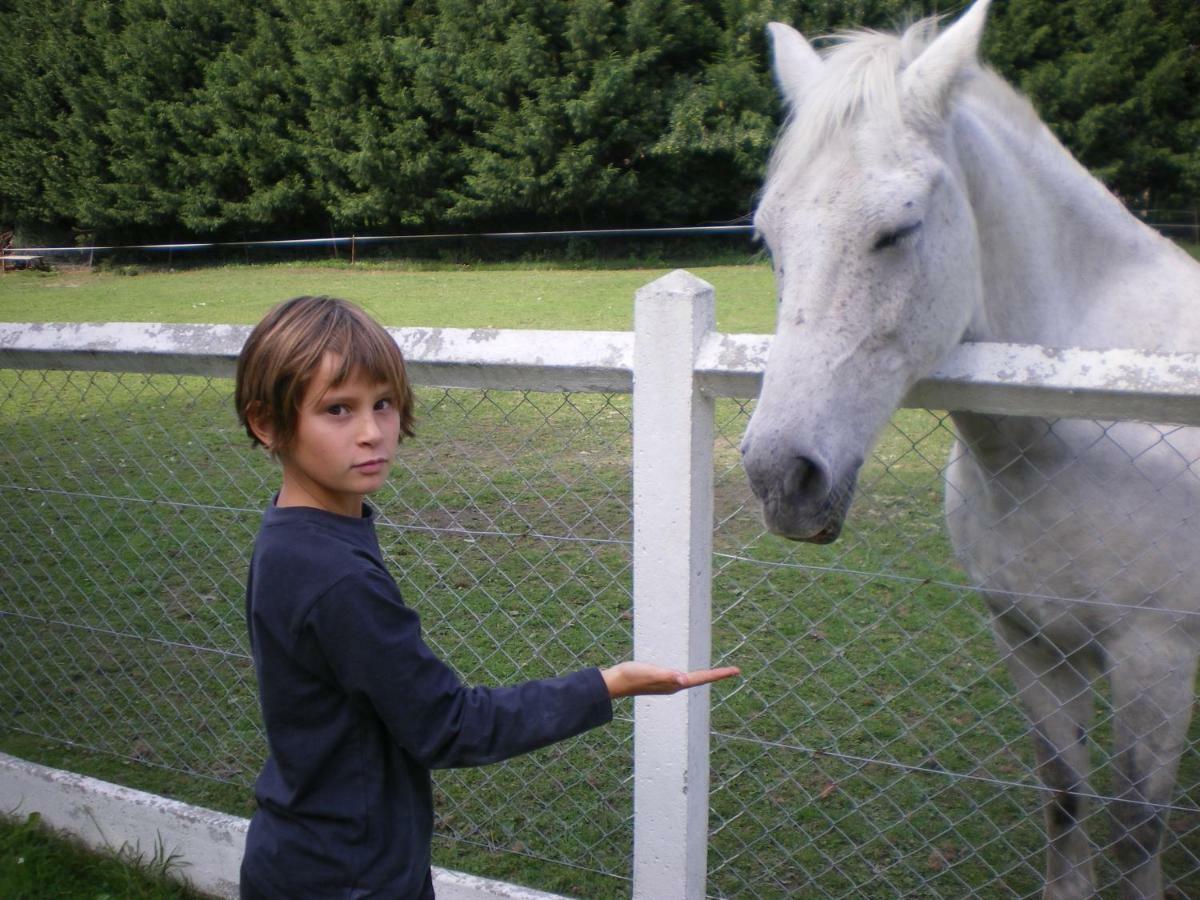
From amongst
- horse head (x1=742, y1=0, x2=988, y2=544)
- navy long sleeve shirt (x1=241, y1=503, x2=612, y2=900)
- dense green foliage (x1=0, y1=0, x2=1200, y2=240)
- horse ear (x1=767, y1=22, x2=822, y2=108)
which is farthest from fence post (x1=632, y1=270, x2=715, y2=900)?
dense green foliage (x1=0, y1=0, x2=1200, y2=240)

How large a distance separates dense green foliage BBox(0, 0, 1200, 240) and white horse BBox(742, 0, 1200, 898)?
65.2 ft

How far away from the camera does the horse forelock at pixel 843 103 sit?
6.07 feet

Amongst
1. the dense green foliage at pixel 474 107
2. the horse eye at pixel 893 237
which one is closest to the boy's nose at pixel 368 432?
the horse eye at pixel 893 237

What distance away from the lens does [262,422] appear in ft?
4.66

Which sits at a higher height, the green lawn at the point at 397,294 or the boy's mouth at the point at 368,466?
the boy's mouth at the point at 368,466

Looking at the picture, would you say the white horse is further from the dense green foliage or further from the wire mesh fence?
the dense green foliage

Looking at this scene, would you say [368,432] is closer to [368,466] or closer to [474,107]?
[368,466]

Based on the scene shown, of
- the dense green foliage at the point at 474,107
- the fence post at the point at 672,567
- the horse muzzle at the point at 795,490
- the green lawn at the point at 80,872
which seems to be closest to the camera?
the horse muzzle at the point at 795,490

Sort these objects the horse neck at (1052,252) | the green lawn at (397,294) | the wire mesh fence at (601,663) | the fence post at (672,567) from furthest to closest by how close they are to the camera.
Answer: the green lawn at (397,294) < the wire mesh fence at (601,663) < the horse neck at (1052,252) < the fence post at (672,567)

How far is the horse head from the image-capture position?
1.58 m

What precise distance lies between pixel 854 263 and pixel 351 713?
1118 millimetres

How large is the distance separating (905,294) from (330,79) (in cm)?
2601

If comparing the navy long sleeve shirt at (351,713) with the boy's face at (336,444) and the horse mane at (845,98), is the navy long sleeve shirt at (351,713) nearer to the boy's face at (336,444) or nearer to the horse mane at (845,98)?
the boy's face at (336,444)

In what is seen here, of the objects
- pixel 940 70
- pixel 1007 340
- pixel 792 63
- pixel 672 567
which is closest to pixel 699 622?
pixel 672 567
